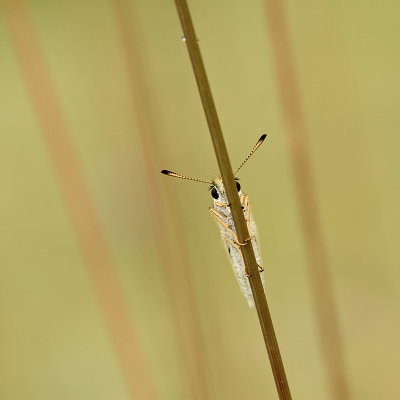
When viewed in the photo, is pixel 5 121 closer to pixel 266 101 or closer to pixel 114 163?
pixel 114 163

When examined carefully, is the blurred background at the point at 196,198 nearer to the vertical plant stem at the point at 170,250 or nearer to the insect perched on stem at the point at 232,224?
the vertical plant stem at the point at 170,250

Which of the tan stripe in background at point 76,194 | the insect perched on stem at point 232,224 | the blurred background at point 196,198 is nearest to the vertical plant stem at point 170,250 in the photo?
the blurred background at point 196,198

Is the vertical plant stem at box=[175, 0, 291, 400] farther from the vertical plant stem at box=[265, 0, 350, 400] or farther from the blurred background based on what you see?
the blurred background

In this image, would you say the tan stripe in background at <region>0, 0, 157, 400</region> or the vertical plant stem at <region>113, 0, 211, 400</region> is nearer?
the tan stripe in background at <region>0, 0, 157, 400</region>

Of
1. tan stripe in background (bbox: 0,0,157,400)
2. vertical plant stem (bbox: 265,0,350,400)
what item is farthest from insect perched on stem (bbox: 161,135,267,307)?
tan stripe in background (bbox: 0,0,157,400)

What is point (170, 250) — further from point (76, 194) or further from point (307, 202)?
point (307, 202)

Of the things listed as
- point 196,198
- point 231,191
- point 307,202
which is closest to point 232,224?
point 307,202

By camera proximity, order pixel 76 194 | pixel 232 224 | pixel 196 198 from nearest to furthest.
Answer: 1. pixel 232 224
2. pixel 76 194
3. pixel 196 198
